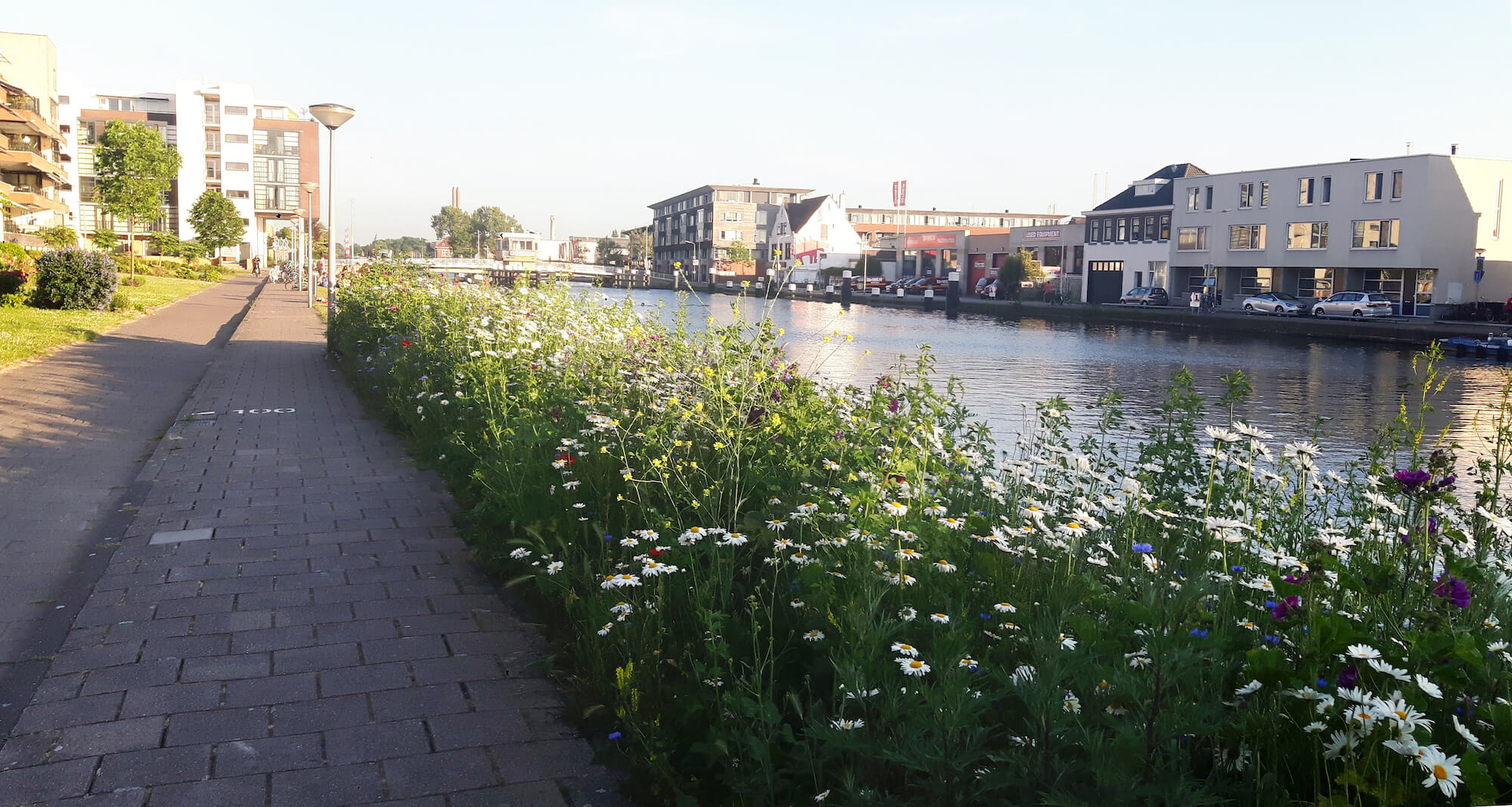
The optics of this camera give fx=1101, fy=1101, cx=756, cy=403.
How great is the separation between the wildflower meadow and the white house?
99.6 meters

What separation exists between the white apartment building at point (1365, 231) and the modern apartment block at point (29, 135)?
60.3 metres

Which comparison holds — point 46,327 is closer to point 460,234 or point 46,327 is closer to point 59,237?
point 59,237

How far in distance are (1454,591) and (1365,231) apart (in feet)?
194

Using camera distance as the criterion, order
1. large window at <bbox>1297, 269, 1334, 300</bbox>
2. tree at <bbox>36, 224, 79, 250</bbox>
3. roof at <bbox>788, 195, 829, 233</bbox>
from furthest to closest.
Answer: roof at <bbox>788, 195, 829, 233</bbox> → large window at <bbox>1297, 269, 1334, 300</bbox> → tree at <bbox>36, 224, 79, 250</bbox>

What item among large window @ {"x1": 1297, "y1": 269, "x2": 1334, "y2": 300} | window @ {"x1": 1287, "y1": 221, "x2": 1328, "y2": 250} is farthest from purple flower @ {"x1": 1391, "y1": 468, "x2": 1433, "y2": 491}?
window @ {"x1": 1287, "y1": 221, "x2": 1328, "y2": 250}

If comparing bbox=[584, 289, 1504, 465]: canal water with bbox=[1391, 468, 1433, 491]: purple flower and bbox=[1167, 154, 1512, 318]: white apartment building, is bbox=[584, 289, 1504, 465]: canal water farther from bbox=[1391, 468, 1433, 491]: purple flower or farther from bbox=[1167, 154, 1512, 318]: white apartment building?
bbox=[1167, 154, 1512, 318]: white apartment building

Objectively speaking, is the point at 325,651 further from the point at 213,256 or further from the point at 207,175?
the point at 207,175

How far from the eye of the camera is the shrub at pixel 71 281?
80.1 feet

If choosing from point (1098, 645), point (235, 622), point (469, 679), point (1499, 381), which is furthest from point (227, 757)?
point (1499, 381)

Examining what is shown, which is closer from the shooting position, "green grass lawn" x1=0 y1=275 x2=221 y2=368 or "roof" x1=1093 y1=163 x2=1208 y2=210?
"green grass lawn" x1=0 y1=275 x2=221 y2=368

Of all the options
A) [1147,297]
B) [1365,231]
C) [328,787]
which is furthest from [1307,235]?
[328,787]

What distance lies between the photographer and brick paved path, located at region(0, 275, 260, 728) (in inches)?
193

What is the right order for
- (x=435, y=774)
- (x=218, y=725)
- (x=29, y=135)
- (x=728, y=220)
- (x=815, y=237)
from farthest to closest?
(x=728, y=220), (x=815, y=237), (x=29, y=135), (x=218, y=725), (x=435, y=774)

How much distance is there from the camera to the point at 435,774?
11.2ft
